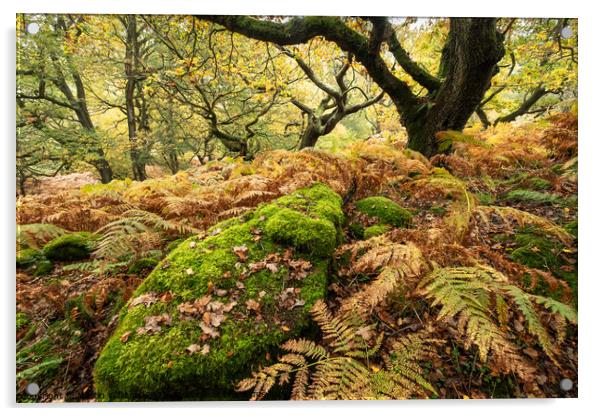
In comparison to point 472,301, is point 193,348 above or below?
below

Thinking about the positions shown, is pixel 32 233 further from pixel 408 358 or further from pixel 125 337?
pixel 408 358

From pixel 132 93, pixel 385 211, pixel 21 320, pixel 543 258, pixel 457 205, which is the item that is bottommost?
pixel 21 320

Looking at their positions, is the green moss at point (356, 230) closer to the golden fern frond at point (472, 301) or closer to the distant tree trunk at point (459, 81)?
the golden fern frond at point (472, 301)

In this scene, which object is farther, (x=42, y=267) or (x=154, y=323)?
(x=42, y=267)

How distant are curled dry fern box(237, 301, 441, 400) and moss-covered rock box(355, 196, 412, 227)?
1.08m

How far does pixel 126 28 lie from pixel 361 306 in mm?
3130

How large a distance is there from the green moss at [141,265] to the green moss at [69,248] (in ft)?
1.17

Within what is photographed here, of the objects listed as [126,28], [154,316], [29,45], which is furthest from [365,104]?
[154,316]

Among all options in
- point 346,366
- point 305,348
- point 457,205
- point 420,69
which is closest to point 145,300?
point 305,348

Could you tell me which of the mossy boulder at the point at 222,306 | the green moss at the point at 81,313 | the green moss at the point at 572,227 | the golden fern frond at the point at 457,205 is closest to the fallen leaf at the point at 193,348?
the mossy boulder at the point at 222,306

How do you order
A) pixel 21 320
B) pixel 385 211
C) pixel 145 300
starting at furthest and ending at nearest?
pixel 385 211
pixel 21 320
pixel 145 300

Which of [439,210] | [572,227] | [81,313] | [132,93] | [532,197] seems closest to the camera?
[81,313]
